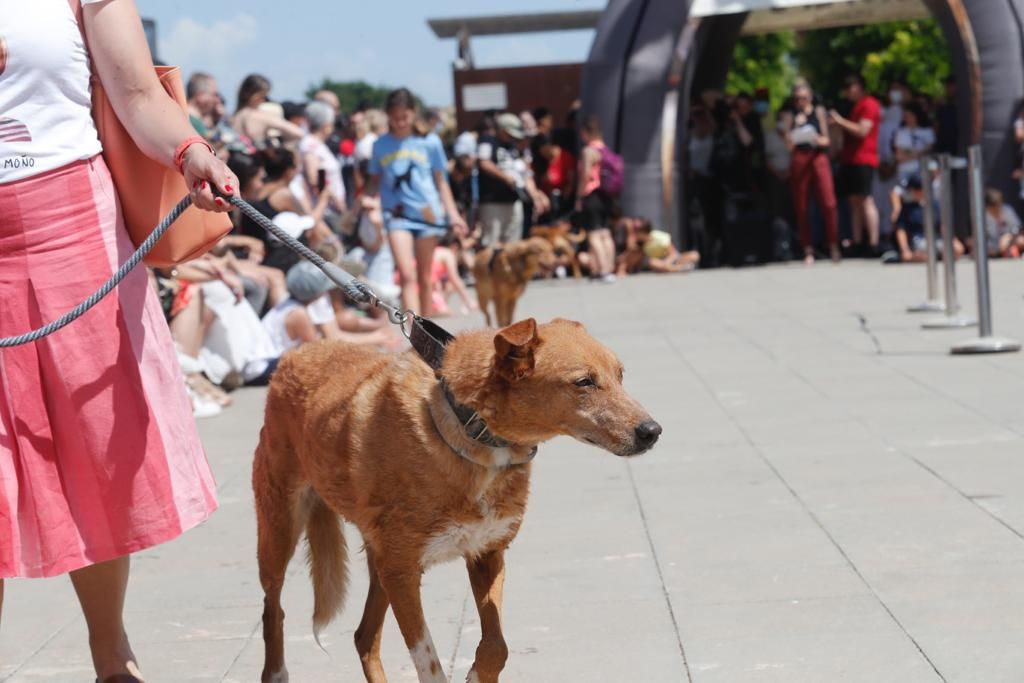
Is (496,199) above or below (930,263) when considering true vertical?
above

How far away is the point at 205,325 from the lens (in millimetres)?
10320

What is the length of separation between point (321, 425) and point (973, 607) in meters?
2.21

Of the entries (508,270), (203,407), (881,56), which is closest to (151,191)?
(203,407)

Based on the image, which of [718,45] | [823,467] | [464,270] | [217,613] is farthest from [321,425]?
[718,45]

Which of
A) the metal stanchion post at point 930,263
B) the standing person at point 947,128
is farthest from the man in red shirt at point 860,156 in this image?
the metal stanchion post at point 930,263

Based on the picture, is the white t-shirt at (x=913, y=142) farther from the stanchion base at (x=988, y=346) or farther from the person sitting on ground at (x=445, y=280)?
the stanchion base at (x=988, y=346)

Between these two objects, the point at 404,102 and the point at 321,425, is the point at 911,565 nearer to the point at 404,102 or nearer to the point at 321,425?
the point at 321,425

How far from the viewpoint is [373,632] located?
165 inches

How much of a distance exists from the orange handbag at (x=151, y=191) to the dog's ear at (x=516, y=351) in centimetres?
88

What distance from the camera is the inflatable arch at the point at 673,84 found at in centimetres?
1894

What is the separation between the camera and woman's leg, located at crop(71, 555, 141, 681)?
3.93 meters

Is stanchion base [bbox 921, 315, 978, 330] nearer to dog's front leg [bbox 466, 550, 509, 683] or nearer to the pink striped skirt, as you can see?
dog's front leg [bbox 466, 550, 509, 683]

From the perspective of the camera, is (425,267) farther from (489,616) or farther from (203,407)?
(489,616)

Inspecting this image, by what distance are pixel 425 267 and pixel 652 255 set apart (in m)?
6.81
